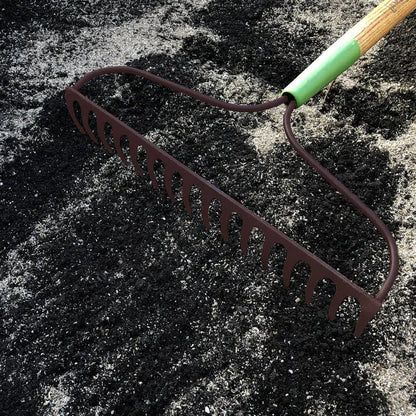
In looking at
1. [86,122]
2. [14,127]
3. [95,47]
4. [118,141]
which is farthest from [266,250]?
[95,47]

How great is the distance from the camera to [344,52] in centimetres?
170

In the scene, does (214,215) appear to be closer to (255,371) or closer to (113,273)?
(113,273)

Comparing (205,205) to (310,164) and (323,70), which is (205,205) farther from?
(323,70)

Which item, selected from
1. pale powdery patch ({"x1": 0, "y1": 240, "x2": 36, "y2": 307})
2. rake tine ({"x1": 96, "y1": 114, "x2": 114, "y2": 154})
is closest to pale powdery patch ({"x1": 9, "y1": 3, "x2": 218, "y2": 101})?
Result: rake tine ({"x1": 96, "y1": 114, "x2": 114, "y2": 154})

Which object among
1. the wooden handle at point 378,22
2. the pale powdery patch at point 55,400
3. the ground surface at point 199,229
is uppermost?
the wooden handle at point 378,22

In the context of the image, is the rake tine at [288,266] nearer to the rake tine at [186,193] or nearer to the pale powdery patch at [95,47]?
the rake tine at [186,193]

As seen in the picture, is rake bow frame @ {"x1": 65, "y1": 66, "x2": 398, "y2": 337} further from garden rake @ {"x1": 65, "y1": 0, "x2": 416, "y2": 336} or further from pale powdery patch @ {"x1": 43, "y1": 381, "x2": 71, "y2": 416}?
pale powdery patch @ {"x1": 43, "y1": 381, "x2": 71, "y2": 416}

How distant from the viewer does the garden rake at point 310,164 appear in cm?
146

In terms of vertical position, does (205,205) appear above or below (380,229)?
below

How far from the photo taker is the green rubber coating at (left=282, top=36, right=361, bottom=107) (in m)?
1.65

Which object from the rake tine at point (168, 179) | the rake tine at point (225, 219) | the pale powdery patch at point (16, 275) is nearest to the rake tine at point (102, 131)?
the rake tine at point (168, 179)

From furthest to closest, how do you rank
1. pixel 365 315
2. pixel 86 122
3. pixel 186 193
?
pixel 86 122, pixel 186 193, pixel 365 315

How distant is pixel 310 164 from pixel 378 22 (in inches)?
24.8

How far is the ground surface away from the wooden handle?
17.2 inches
